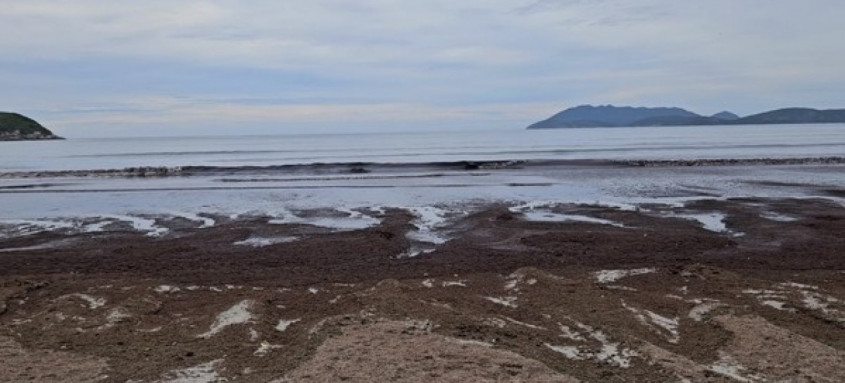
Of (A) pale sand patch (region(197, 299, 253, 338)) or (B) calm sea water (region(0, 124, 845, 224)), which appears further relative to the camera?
(B) calm sea water (region(0, 124, 845, 224))

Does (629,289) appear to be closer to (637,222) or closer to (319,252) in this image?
(319,252)

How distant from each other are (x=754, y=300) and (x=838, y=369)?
308cm

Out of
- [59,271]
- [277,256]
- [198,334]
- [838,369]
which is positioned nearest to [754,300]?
[838,369]

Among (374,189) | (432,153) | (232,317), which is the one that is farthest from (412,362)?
(432,153)

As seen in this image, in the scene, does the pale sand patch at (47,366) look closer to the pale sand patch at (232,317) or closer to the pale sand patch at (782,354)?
the pale sand patch at (232,317)

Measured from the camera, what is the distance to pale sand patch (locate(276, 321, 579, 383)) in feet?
20.9

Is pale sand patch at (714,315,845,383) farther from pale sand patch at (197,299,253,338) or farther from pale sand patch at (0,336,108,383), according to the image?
pale sand patch at (0,336,108,383)

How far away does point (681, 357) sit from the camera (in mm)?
7066

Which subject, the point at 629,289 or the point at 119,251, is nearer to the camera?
the point at 629,289

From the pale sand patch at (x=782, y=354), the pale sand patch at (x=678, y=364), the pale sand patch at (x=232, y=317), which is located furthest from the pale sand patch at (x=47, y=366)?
the pale sand patch at (x=782, y=354)

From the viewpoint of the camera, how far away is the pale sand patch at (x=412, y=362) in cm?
638

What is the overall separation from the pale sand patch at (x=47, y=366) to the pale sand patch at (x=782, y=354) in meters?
6.15

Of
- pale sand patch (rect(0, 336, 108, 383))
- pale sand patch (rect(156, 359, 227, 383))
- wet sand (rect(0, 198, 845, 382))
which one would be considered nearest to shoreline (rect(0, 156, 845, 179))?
wet sand (rect(0, 198, 845, 382))

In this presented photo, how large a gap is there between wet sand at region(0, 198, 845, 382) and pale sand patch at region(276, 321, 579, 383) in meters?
0.03
